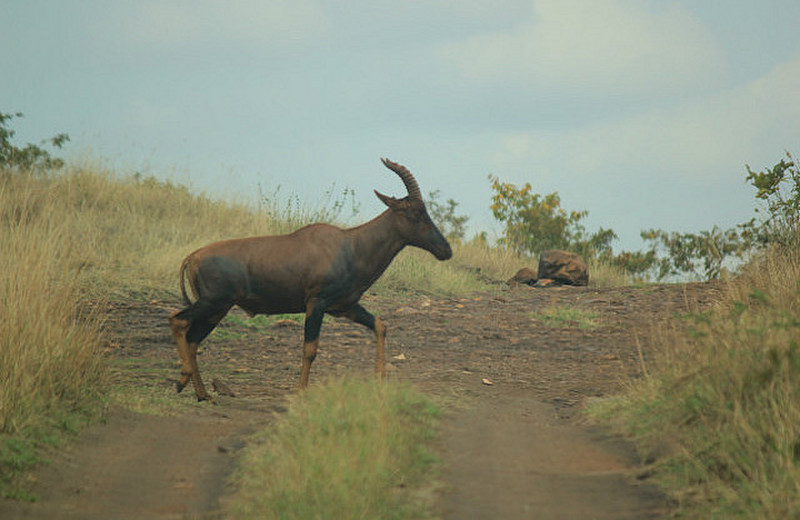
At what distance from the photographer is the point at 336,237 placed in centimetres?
808

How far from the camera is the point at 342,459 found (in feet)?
16.6

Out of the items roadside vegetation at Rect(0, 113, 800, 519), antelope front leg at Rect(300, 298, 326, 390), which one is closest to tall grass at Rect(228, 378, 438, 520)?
roadside vegetation at Rect(0, 113, 800, 519)

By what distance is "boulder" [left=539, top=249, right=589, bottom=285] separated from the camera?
18.6 meters

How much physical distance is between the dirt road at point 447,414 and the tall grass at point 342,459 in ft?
0.68

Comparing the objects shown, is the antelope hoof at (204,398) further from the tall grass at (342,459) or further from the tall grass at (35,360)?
the tall grass at (342,459)

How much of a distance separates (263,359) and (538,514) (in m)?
5.97

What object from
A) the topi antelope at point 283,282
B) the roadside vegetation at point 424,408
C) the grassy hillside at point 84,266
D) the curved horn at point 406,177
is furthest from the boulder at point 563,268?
the topi antelope at point 283,282

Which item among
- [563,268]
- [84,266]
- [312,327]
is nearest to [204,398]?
[312,327]

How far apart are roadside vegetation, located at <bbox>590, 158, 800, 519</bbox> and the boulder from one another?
1111 centimetres

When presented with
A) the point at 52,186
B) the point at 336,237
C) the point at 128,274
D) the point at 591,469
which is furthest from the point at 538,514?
the point at 52,186

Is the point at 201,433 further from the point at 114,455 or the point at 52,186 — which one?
the point at 52,186

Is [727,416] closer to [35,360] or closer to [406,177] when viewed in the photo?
[406,177]

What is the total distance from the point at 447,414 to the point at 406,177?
95.5 inches

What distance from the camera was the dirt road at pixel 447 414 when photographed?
5227 millimetres
